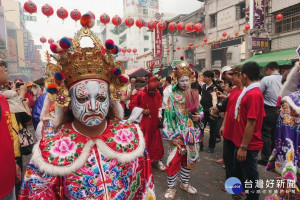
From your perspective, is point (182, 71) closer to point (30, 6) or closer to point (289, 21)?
point (30, 6)

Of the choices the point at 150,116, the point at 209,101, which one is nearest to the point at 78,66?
the point at 150,116

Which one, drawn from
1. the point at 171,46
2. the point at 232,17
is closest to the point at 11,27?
the point at 171,46

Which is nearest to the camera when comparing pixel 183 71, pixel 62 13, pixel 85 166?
pixel 85 166

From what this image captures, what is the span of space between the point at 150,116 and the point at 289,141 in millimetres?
3176

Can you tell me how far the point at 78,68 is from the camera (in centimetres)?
167

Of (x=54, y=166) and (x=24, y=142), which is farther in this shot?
(x=24, y=142)

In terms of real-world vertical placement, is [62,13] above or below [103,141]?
above

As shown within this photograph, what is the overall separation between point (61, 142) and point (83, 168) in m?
0.27

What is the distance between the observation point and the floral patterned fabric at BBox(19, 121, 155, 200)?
1.47 metres

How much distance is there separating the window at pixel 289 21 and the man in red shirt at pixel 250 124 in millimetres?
12459

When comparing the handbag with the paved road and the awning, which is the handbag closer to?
the paved road

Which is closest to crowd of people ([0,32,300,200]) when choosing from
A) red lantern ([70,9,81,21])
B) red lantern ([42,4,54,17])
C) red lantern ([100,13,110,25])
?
red lantern ([42,4,54,17])

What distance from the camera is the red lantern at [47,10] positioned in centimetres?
1062

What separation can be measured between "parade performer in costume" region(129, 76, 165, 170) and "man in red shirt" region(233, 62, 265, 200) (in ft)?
7.21
